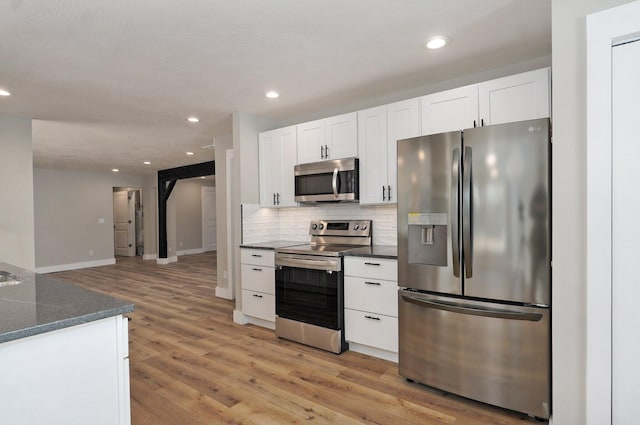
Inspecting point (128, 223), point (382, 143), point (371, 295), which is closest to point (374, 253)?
point (371, 295)

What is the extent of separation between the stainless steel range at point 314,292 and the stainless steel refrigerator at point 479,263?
2.27 ft

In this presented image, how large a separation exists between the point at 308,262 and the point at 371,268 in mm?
621

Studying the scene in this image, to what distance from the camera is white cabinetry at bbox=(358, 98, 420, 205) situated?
3.02 meters

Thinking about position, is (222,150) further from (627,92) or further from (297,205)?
(627,92)

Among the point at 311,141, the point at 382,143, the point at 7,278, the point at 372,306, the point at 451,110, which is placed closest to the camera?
the point at 7,278

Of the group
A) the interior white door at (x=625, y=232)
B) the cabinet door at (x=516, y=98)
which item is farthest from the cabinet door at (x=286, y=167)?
the interior white door at (x=625, y=232)

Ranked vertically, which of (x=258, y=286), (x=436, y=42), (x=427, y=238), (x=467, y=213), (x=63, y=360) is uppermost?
(x=436, y=42)

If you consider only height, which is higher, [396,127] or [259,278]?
[396,127]

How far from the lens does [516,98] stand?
2420 mm

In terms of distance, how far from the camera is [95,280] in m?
6.76

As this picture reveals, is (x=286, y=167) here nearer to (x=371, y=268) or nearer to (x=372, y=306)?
(x=371, y=268)

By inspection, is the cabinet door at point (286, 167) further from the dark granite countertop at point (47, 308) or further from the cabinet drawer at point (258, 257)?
the dark granite countertop at point (47, 308)

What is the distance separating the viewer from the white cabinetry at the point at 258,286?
3.65 metres

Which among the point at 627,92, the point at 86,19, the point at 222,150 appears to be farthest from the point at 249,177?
the point at 627,92
